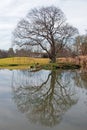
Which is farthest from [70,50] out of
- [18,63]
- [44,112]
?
[44,112]

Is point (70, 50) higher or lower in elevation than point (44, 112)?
higher

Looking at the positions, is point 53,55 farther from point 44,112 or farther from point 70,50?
point 44,112

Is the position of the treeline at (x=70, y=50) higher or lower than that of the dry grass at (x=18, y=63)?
higher

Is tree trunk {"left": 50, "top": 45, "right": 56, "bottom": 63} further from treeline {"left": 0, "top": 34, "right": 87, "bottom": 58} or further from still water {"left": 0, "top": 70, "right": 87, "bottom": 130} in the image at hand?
still water {"left": 0, "top": 70, "right": 87, "bottom": 130}

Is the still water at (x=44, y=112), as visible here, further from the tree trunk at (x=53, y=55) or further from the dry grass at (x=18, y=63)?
the tree trunk at (x=53, y=55)

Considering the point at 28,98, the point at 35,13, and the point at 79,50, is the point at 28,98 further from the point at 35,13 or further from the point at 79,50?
the point at 79,50

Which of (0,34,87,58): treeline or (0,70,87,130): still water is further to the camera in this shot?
(0,34,87,58): treeline

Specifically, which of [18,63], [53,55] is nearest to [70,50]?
[53,55]

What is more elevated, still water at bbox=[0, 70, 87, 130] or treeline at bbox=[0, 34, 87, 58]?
treeline at bbox=[0, 34, 87, 58]

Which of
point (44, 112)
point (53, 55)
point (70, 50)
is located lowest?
point (44, 112)

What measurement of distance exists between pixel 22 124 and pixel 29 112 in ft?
5.89

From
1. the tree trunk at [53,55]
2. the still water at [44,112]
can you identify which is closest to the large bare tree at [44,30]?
the tree trunk at [53,55]

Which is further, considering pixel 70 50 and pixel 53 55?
pixel 70 50

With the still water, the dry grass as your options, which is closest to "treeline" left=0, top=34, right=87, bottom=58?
the dry grass
